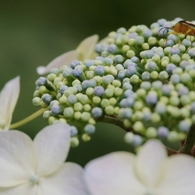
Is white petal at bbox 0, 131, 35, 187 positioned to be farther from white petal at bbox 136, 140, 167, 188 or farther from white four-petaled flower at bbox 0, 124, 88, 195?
white petal at bbox 136, 140, 167, 188

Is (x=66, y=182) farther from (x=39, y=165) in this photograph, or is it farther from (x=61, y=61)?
(x=61, y=61)

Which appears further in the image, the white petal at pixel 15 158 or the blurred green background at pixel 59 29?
the blurred green background at pixel 59 29

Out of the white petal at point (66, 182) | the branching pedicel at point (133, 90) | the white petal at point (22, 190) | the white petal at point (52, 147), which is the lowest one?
the white petal at point (22, 190)

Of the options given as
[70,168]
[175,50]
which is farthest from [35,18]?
[70,168]

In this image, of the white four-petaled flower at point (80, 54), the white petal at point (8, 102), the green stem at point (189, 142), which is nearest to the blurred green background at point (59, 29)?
the white four-petaled flower at point (80, 54)

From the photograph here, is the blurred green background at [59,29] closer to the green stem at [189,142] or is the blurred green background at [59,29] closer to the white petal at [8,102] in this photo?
the white petal at [8,102]

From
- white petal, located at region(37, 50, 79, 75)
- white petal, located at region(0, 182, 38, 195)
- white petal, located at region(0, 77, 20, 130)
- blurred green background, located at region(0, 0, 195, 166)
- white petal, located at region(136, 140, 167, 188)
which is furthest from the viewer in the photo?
blurred green background, located at region(0, 0, 195, 166)

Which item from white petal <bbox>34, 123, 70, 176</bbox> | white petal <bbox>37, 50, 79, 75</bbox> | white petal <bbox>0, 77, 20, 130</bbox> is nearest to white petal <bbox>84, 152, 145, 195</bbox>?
white petal <bbox>34, 123, 70, 176</bbox>
